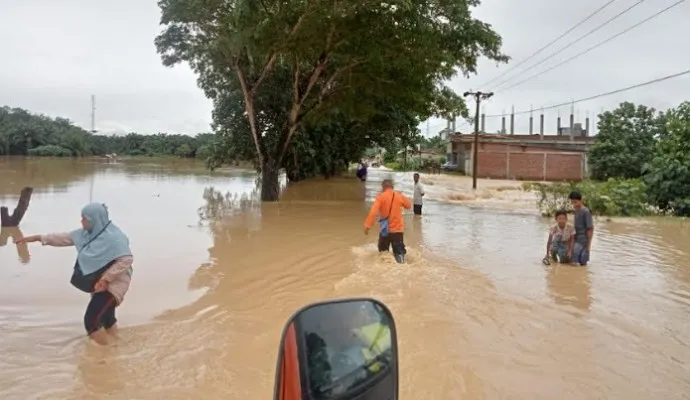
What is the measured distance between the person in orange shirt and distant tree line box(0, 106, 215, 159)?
198 ft

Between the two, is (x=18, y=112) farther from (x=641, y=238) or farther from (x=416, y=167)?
(x=641, y=238)

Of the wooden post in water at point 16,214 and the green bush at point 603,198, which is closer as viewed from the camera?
the wooden post in water at point 16,214

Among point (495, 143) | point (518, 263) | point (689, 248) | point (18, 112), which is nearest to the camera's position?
point (518, 263)

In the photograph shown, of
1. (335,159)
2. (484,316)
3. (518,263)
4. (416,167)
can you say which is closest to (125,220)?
(518,263)

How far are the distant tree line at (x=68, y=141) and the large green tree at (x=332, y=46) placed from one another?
4662 centimetres

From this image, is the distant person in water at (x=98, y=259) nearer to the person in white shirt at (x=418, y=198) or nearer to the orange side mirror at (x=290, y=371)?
the orange side mirror at (x=290, y=371)

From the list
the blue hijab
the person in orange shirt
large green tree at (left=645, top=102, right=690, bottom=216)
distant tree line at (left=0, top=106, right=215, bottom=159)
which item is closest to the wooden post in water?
the person in orange shirt

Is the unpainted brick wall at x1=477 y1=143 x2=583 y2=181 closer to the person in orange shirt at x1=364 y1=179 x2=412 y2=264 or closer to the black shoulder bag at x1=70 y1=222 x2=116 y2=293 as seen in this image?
the person in orange shirt at x1=364 y1=179 x2=412 y2=264

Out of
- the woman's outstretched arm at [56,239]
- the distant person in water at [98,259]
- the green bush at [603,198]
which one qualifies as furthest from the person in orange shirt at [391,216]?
the green bush at [603,198]

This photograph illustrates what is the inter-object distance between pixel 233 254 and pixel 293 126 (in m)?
10.8

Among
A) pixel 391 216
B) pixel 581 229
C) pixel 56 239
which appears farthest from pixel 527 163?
pixel 56 239

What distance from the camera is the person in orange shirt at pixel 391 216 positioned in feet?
30.1

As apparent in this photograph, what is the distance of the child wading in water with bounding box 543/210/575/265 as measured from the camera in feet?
32.7

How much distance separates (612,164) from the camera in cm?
4053
